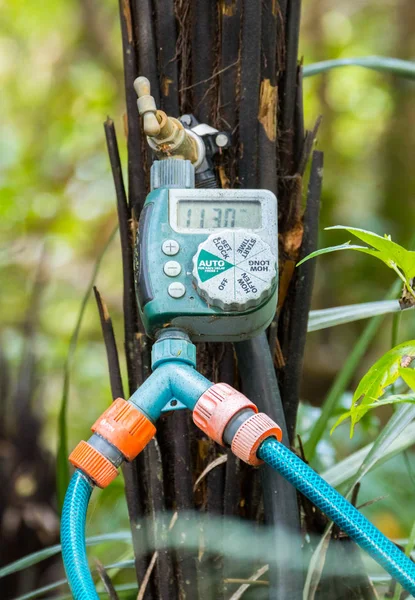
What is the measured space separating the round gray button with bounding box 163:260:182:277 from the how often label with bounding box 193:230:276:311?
2 cm

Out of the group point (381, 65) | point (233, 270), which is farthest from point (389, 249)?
point (381, 65)

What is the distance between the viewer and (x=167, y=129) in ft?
1.96

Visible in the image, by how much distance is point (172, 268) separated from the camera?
571 millimetres

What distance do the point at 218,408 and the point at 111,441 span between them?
9cm

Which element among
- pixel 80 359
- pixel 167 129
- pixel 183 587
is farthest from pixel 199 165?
pixel 80 359

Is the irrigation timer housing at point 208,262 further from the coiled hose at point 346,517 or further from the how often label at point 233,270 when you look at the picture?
the coiled hose at point 346,517

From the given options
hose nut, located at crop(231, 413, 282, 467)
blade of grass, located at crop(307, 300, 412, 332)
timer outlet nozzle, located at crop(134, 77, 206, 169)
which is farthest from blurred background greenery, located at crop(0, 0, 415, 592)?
hose nut, located at crop(231, 413, 282, 467)

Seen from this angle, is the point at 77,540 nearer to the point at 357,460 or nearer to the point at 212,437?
the point at 212,437

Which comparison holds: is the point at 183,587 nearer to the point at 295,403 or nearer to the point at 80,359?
the point at 295,403

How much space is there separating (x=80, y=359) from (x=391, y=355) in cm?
216

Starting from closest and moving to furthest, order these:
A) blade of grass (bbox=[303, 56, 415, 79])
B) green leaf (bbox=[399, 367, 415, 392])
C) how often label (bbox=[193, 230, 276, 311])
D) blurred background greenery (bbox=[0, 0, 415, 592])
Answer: green leaf (bbox=[399, 367, 415, 392])
how often label (bbox=[193, 230, 276, 311])
blade of grass (bbox=[303, 56, 415, 79])
blurred background greenery (bbox=[0, 0, 415, 592])

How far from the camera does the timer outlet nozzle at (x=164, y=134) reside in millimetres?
584

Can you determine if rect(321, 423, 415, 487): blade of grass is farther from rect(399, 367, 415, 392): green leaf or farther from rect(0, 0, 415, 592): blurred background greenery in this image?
rect(0, 0, 415, 592): blurred background greenery

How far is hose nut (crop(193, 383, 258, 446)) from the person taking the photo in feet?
1.68
